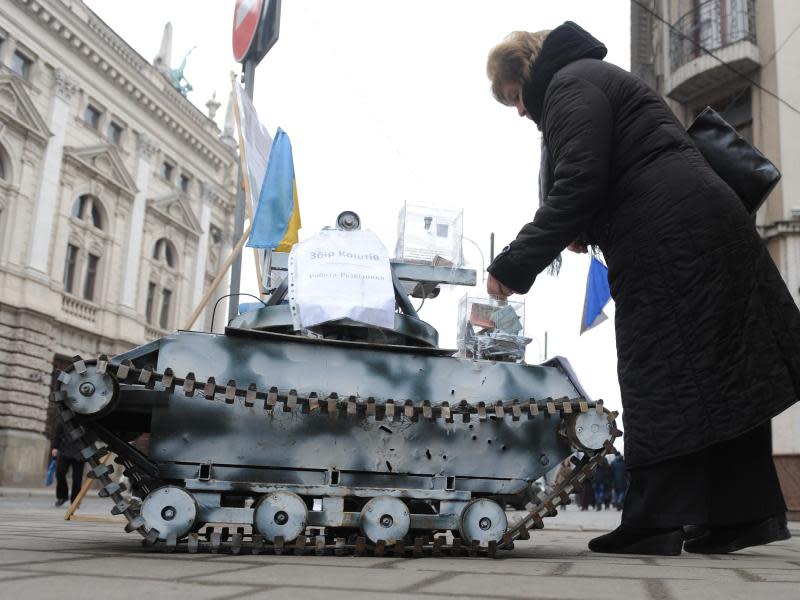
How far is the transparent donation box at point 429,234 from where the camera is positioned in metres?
4.98

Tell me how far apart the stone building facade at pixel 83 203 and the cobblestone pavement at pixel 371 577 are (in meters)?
21.4

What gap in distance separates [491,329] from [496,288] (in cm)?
123

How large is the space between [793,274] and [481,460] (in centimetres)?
1107

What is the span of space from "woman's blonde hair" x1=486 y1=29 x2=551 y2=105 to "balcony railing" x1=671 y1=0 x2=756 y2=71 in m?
11.8

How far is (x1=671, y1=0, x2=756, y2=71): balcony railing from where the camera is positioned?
1484 centimetres

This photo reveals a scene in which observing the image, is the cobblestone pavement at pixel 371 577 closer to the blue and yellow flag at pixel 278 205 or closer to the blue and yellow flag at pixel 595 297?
the blue and yellow flag at pixel 278 205

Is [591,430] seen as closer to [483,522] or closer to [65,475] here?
[483,522]

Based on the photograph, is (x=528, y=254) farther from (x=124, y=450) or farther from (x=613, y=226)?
(x=124, y=450)

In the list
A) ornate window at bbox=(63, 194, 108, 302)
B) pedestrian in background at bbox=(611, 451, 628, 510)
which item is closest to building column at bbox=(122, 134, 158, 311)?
ornate window at bbox=(63, 194, 108, 302)

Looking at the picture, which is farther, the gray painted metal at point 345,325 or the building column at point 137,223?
the building column at point 137,223

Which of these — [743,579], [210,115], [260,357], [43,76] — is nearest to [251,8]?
[260,357]

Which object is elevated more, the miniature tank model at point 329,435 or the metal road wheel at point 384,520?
the miniature tank model at point 329,435

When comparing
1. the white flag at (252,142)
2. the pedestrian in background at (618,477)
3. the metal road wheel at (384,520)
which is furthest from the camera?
the pedestrian in background at (618,477)

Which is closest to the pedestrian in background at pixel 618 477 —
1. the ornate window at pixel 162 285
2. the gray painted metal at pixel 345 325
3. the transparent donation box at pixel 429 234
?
the ornate window at pixel 162 285
